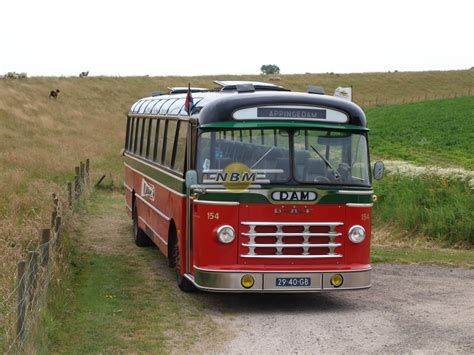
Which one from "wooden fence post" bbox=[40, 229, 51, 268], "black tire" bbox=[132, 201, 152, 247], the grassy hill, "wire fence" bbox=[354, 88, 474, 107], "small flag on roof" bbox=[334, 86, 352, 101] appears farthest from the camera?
"wire fence" bbox=[354, 88, 474, 107]

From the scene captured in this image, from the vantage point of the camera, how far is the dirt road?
9281 millimetres

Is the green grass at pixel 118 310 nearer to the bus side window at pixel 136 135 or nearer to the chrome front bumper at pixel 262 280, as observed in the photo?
the chrome front bumper at pixel 262 280

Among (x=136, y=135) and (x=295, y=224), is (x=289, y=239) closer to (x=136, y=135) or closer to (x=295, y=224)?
(x=295, y=224)

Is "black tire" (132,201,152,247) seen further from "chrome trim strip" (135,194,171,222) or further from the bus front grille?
the bus front grille

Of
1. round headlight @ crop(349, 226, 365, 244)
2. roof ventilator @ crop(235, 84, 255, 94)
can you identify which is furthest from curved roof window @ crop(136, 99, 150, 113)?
round headlight @ crop(349, 226, 365, 244)

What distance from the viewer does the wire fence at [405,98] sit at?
81188 mm

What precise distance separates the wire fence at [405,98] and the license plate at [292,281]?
227 ft

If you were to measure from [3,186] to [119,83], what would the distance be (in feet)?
218

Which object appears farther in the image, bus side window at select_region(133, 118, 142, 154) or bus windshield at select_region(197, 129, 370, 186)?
bus side window at select_region(133, 118, 142, 154)

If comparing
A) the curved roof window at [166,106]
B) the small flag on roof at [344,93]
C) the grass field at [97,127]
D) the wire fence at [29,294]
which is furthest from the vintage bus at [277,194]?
the curved roof window at [166,106]

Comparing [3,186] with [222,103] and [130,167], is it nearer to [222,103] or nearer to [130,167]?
[130,167]

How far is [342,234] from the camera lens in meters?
11.1

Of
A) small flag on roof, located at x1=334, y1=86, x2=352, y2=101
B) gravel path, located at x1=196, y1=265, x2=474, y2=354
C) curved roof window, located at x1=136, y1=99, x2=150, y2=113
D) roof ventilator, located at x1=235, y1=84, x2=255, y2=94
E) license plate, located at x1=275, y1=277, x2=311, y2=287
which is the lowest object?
gravel path, located at x1=196, y1=265, x2=474, y2=354

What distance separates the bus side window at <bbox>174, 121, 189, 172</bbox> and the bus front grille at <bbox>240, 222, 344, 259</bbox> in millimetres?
1732
